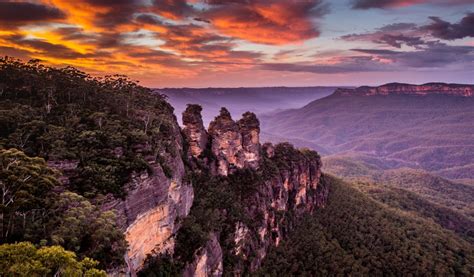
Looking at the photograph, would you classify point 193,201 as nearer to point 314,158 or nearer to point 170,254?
point 170,254

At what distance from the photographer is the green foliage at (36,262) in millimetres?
19828

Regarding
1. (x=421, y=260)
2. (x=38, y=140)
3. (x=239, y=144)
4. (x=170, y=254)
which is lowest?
(x=421, y=260)

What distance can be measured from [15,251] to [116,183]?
1611 cm

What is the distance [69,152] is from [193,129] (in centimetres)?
3316

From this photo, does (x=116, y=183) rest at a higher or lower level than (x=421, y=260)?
higher

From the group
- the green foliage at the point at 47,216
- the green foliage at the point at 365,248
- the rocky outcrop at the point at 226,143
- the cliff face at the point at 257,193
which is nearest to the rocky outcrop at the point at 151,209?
the green foliage at the point at 47,216

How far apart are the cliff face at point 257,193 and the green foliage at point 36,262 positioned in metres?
26.5

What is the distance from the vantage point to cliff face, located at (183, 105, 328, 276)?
6060 centimetres

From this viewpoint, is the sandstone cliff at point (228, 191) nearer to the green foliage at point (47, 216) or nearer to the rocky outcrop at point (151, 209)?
the rocky outcrop at point (151, 209)

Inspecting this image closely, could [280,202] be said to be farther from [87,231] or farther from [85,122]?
[87,231]

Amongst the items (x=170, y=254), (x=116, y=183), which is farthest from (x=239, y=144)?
(x=116, y=183)

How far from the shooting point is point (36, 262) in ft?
67.3

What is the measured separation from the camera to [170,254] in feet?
149

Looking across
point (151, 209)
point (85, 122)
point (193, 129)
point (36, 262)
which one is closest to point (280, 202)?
point (193, 129)
